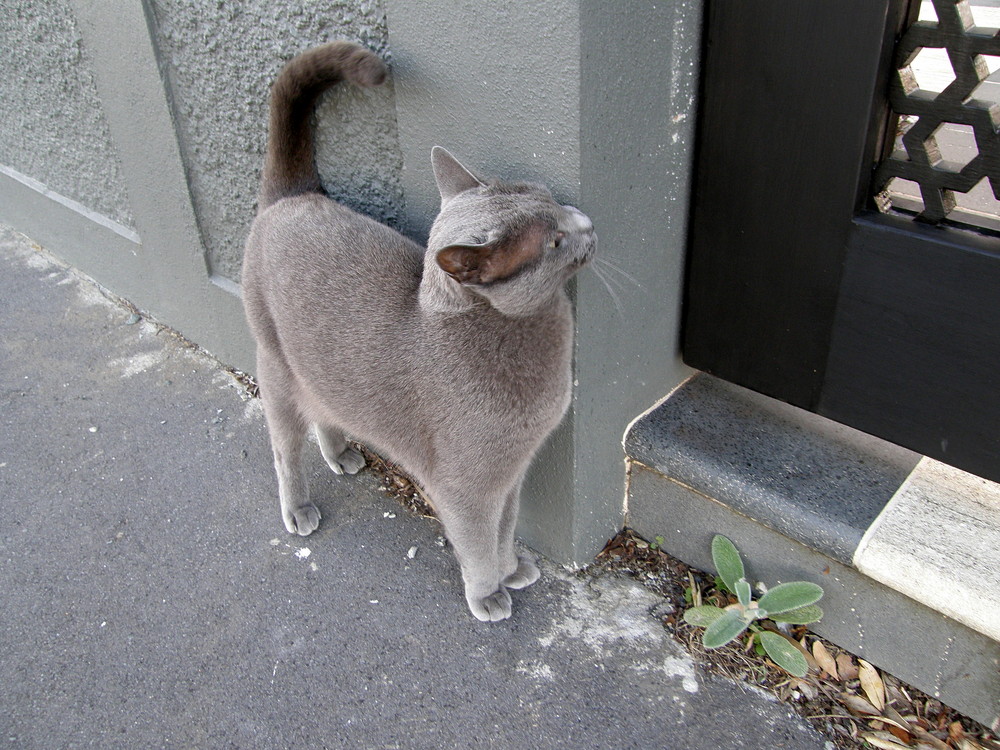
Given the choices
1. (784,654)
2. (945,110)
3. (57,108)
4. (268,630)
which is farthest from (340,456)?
(57,108)

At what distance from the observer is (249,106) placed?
185cm

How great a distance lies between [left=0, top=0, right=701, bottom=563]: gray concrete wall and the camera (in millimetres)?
1255

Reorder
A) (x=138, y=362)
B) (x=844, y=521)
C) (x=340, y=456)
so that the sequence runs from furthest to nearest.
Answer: (x=138, y=362), (x=340, y=456), (x=844, y=521)

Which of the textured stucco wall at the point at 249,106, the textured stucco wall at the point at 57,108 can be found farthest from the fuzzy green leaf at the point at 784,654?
the textured stucco wall at the point at 57,108

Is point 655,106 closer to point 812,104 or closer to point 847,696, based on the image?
point 812,104

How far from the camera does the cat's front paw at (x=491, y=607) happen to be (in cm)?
160

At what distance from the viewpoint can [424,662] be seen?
153 cm

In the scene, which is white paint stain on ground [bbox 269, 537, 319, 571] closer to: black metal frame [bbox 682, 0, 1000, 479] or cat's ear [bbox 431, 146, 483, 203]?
cat's ear [bbox 431, 146, 483, 203]

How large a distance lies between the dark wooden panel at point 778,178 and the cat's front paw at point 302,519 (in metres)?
1.02

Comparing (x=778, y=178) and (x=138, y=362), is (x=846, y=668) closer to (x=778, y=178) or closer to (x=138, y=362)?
(x=778, y=178)

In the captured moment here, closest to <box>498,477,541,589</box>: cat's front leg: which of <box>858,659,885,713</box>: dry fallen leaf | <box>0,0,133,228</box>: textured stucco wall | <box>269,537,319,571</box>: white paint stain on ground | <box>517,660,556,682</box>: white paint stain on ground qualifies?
<box>517,660,556,682</box>: white paint stain on ground

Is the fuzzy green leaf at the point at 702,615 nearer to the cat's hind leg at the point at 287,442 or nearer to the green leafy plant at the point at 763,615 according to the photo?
the green leafy plant at the point at 763,615

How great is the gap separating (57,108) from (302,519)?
184 centimetres

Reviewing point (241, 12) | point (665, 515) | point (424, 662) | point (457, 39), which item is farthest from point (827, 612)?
point (241, 12)
